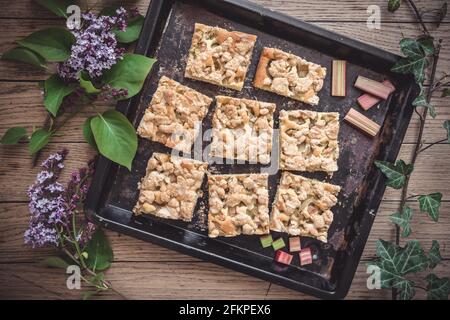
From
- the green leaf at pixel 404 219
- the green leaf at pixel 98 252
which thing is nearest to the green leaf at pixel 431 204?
the green leaf at pixel 404 219

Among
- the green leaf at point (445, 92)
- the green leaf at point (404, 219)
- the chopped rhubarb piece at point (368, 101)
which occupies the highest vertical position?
the green leaf at point (445, 92)

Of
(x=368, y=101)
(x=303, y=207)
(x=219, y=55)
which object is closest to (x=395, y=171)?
(x=368, y=101)

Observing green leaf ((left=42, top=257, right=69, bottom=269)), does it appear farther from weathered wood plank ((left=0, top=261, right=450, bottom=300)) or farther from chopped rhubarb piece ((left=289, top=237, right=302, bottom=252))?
chopped rhubarb piece ((left=289, top=237, right=302, bottom=252))

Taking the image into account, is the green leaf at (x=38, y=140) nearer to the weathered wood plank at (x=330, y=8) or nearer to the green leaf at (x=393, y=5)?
the weathered wood plank at (x=330, y=8)

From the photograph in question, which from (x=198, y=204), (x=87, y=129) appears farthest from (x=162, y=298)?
(x=87, y=129)

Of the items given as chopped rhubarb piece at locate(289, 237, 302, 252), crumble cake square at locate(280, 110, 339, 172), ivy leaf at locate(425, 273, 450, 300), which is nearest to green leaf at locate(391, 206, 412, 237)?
ivy leaf at locate(425, 273, 450, 300)

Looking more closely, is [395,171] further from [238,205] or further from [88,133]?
[88,133]
